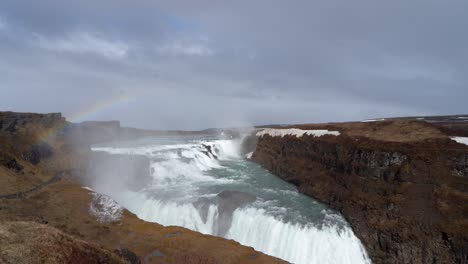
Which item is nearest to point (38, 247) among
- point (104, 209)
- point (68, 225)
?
point (68, 225)

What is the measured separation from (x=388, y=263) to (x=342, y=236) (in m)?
3.96

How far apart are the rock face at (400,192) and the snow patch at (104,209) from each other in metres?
21.8

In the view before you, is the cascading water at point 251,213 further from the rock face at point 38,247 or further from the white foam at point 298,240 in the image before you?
the rock face at point 38,247

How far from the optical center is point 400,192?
25.7 metres

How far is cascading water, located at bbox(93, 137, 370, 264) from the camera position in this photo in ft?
75.0

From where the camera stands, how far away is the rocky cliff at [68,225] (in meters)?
7.88

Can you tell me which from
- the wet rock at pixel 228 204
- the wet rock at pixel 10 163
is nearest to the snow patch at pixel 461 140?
the wet rock at pixel 228 204

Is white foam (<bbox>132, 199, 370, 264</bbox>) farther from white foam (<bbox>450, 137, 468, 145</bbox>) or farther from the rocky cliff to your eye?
white foam (<bbox>450, 137, 468, 145</bbox>)

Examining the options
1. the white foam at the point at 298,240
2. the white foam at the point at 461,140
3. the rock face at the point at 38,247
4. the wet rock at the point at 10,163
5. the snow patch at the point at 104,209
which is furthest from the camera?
the wet rock at the point at 10,163

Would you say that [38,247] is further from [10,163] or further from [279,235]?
[10,163]

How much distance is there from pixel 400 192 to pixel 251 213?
14.4 meters

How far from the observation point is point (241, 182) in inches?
1545

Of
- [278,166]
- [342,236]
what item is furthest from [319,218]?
[278,166]

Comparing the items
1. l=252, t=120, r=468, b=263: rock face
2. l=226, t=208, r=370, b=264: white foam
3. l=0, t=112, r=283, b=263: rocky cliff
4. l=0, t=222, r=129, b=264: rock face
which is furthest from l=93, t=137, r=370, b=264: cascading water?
l=0, t=222, r=129, b=264: rock face
